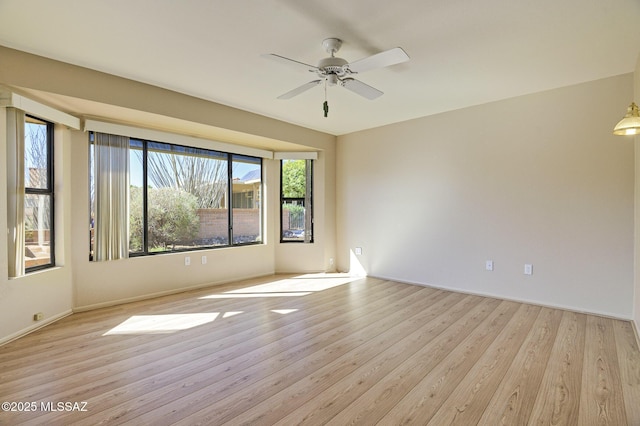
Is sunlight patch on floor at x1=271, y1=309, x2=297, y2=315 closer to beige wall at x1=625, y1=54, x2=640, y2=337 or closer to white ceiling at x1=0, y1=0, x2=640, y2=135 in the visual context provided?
white ceiling at x1=0, y1=0, x2=640, y2=135

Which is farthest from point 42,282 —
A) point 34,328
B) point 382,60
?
point 382,60

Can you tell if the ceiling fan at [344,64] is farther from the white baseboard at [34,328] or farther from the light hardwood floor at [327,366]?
the white baseboard at [34,328]

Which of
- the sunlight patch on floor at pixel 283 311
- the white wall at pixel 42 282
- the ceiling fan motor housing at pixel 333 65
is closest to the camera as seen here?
the ceiling fan motor housing at pixel 333 65

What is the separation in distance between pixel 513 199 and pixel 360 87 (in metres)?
2.72

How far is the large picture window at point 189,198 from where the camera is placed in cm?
437

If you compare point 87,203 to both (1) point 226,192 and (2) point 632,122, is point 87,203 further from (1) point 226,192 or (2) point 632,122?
(2) point 632,122

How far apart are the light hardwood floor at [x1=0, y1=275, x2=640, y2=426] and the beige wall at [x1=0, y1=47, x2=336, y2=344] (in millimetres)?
302

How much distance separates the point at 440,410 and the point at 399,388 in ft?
1.00

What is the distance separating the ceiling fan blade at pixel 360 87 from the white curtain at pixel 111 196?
10.1 feet

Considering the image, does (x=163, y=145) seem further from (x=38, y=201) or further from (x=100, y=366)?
(x=100, y=366)

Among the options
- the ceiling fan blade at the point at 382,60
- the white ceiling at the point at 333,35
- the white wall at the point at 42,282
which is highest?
the white ceiling at the point at 333,35

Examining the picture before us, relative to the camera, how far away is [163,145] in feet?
15.0

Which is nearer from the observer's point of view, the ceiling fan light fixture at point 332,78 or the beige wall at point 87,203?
the ceiling fan light fixture at point 332,78

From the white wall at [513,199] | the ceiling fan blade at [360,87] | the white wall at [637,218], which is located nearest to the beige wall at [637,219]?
the white wall at [637,218]
